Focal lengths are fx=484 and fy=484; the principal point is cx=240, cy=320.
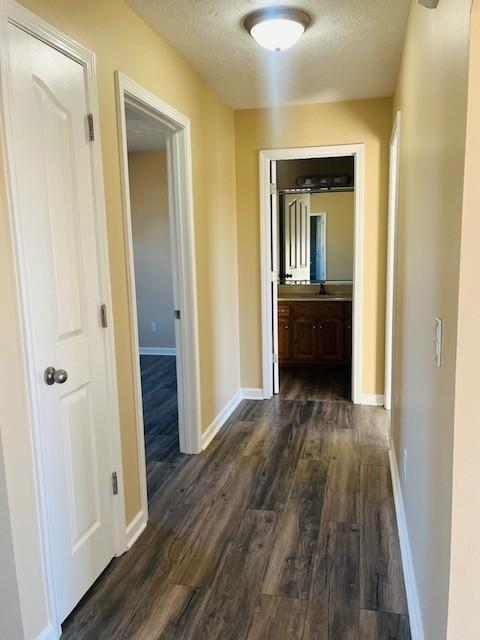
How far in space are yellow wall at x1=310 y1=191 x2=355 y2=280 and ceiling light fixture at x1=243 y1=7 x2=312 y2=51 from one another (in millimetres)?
2738

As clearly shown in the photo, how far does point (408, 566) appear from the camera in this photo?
6.35 ft

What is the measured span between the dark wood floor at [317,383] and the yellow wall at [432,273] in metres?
1.99

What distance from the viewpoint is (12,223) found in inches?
58.4

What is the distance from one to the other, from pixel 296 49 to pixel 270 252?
173 cm

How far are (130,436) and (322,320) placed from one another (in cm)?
311

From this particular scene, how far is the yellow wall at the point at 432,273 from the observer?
44.9 inches

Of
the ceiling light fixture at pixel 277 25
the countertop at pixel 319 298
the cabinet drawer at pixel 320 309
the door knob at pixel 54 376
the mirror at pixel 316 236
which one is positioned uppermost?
the ceiling light fixture at pixel 277 25

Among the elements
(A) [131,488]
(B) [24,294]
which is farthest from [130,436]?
(B) [24,294]

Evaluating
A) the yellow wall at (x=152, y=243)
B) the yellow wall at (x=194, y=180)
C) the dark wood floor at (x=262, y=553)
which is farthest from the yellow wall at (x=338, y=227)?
the dark wood floor at (x=262, y=553)

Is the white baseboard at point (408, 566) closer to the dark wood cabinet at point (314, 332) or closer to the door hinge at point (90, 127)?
the door hinge at point (90, 127)

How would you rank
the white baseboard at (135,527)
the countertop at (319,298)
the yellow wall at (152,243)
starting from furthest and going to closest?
the yellow wall at (152,243)
the countertop at (319,298)
the white baseboard at (135,527)

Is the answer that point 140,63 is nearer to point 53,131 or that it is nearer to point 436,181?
point 53,131

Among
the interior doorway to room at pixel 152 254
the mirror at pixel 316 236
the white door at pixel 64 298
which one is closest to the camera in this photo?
the white door at pixel 64 298

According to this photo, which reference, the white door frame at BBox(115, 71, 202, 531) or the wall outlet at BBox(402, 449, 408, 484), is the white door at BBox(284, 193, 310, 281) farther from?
the wall outlet at BBox(402, 449, 408, 484)
